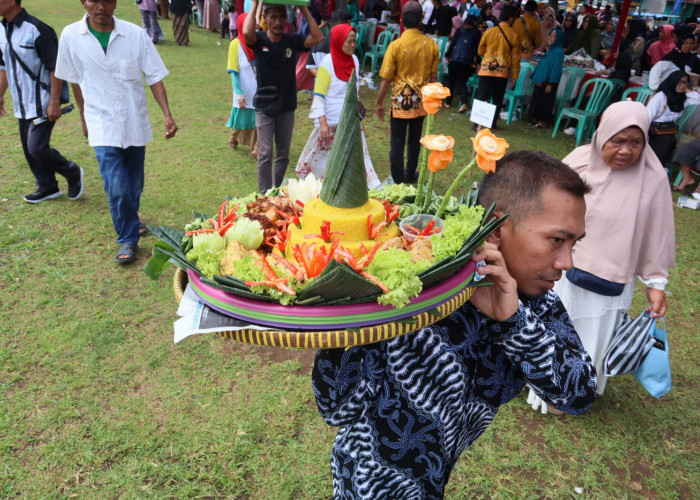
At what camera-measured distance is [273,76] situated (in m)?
5.45

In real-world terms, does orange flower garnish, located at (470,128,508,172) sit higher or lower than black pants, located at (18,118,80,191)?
higher

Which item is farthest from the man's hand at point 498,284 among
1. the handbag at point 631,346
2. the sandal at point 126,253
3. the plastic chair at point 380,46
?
the plastic chair at point 380,46

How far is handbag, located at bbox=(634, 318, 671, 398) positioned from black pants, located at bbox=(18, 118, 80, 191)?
19.8 ft

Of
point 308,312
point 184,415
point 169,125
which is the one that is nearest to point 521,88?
point 169,125

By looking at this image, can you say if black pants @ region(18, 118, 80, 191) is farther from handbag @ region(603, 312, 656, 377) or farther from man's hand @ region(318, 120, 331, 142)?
handbag @ region(603, 312, 656, 377)

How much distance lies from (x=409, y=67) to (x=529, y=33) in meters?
6.17

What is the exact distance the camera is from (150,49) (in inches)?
179

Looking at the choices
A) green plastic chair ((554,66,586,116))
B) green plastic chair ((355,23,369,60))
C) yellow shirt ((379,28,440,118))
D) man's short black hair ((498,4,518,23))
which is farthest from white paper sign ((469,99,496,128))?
green plastic chair ((355,23,369,60))

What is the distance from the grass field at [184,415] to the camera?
2922 mm

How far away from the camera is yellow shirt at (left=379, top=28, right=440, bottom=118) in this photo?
6324mm

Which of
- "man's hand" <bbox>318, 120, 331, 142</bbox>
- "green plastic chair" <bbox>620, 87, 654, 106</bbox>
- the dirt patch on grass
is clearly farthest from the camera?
"green plastic chair" <bbox>620, 87, 654, 106</bbox>

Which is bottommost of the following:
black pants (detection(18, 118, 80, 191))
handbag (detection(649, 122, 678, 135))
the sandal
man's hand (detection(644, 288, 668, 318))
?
the sandal

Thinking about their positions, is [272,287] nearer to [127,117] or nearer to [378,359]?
[378,359]

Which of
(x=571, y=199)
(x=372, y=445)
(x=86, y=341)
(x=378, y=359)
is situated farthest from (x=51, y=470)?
(x=571, y=199)
